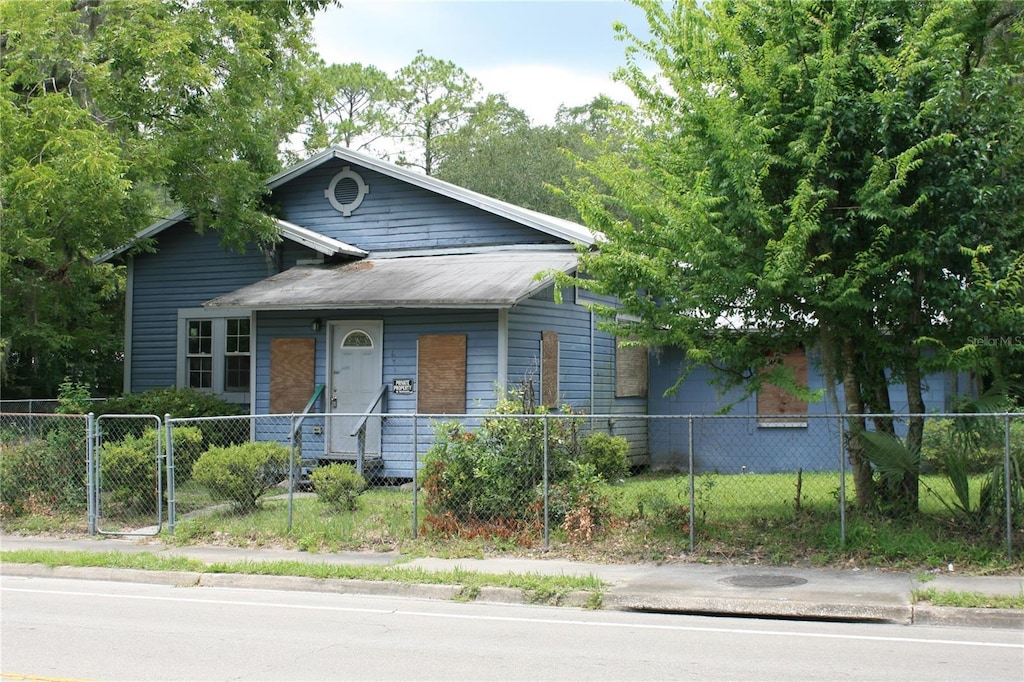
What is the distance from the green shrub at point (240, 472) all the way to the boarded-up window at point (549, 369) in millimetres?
5451

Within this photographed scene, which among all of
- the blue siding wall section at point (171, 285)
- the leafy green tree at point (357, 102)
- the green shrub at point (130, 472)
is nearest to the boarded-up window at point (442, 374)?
the green shrub at point (130, 472)

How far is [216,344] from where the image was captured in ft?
70.3

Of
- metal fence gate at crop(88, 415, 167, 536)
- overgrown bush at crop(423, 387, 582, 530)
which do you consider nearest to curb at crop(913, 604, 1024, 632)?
overgrown bush at crop(423, 387, 582, 530)

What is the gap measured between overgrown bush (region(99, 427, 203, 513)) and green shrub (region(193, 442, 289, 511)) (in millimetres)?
730

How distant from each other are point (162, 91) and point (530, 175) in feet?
90.4

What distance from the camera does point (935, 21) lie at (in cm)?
1048

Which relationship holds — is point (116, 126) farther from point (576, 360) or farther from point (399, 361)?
point (576, 360)

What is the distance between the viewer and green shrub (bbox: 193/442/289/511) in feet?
45.2

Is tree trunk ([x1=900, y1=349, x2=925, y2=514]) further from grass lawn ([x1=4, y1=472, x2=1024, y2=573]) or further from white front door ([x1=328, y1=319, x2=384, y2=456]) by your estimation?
white front door ([x1=328, y1=319, x2=384, y2=456])

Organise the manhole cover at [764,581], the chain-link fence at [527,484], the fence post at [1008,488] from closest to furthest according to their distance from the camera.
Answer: the manhole cover at [764,581] < the fence post at [1008,488] < the chain-link fence at [527,484]

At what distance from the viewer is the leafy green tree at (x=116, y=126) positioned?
1516 cm

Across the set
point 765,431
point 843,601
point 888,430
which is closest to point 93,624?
point 843,601

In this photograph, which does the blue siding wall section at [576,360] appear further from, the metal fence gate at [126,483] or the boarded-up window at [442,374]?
the metal fence gate at [126,483]

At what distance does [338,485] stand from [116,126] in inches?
316
